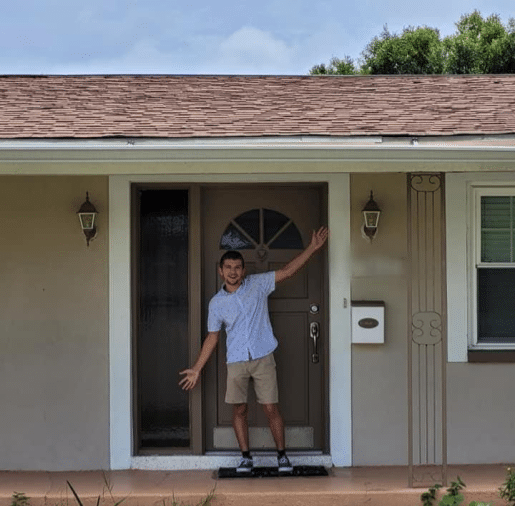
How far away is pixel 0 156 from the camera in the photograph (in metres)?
5.91

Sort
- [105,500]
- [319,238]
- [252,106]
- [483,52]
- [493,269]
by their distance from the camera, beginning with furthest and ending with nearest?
[483,52]
[252,106]
[493,269]
[319,238]
[105,500]

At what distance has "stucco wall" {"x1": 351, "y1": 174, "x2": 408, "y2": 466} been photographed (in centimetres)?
696

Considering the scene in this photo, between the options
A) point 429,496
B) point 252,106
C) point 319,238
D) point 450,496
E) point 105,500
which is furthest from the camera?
point 252,106

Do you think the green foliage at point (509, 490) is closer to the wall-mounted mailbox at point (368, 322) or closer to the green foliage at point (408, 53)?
the wall-mounted mailbox at point (368, 322)

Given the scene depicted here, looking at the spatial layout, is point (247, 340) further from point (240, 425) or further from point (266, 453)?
point (266, 453)

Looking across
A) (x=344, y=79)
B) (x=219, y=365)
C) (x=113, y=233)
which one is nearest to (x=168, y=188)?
(x=113, y=233)

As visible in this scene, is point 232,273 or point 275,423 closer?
point 232,273

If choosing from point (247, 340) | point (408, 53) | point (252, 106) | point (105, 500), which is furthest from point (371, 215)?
point (408, 53)

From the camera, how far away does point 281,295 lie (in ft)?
23.4

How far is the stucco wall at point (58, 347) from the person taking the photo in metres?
6.95

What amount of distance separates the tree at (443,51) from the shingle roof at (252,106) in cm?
1742

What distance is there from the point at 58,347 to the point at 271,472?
1.88 meters

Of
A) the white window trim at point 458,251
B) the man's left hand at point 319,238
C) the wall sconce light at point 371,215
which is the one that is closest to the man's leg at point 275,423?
the man's left hand at point 319,238

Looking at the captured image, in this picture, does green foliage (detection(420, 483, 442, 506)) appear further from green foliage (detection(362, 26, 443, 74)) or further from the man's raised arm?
green foliage (detection(362, 26, 443, 74))
